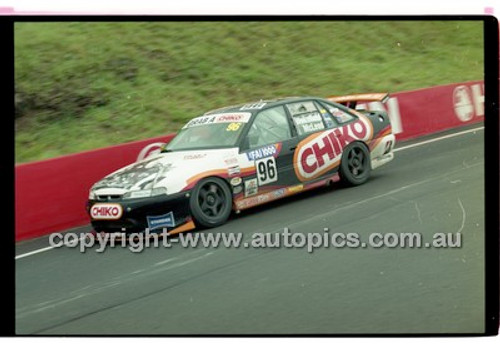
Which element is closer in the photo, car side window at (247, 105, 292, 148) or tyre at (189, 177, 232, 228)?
tyre at (189, 177, 232, 228)

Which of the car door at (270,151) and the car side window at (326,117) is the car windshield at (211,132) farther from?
the car side window at (326,117)

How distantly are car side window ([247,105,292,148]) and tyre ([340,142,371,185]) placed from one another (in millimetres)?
563

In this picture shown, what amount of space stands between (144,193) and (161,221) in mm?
702

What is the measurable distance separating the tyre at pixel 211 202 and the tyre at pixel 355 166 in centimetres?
99

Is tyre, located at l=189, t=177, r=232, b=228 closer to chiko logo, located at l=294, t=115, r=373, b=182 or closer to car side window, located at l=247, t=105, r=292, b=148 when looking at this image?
car side window, located at l=247, t=105, r=292, b=148

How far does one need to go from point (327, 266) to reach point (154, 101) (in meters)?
1.59

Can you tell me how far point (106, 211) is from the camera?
542 centimetres

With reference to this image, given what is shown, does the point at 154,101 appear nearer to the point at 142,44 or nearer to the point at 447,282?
the point at 142,44

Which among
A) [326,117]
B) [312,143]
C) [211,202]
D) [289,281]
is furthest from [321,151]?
[289,281]

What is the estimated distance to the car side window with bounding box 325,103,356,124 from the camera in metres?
6.52

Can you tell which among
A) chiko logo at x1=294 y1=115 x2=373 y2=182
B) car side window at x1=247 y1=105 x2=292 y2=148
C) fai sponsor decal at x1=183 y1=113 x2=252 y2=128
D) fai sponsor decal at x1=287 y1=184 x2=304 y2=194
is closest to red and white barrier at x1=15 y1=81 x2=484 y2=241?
fai sponsor decal at x1=183 y1=113 x2=252 y2=128

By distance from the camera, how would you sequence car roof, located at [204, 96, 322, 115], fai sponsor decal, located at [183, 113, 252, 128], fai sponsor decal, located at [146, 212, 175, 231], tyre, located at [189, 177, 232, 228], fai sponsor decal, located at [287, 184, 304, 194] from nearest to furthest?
fai sponsor decal, located at [146, 212, 175, 231] → tyre, located at [189, 177, 232, 228] → fai sponsor decal, located at [183, 113, 252, 128] → car roof, located at [204, 96, 322, 115] → fai sponsor decal, located at [287, 184, 304, 194]

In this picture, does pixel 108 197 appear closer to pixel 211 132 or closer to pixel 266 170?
pixel 211 132

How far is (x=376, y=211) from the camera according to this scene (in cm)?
561
